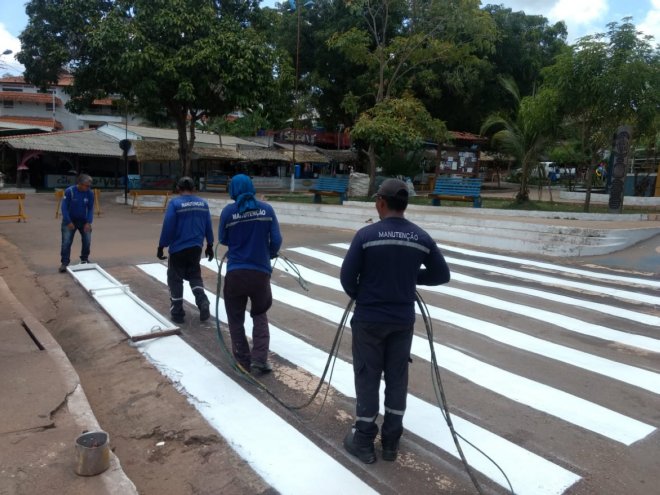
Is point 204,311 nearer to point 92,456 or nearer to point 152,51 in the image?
point 92,456

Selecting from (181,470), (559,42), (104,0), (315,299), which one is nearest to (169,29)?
(104,0)

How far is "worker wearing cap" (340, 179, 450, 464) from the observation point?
328cm

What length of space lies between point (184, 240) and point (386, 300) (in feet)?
11.1

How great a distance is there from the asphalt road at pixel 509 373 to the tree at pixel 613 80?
5641 mm

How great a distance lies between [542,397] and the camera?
179 inches

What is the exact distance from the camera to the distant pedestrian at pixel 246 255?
459cm

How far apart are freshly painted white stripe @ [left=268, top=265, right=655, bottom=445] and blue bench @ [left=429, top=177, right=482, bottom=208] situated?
39.6 feet

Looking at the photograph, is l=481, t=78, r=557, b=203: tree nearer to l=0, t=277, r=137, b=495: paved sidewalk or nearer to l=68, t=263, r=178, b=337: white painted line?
l=68, t=263, r=178, b=337: white painted line

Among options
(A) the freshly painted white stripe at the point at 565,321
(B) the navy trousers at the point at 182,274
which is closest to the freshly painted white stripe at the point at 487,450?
(B) the navy trousers at the point at 182,274

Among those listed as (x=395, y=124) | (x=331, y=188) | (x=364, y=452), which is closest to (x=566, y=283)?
(x=364, y=452)

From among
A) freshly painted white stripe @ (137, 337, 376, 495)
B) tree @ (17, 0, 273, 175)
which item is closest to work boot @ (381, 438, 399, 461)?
freshly painted white stripe @ (137, 337, 376, 495)

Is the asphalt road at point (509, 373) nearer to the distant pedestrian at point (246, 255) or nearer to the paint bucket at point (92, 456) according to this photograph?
the distant pedestrian at point (246, 255)

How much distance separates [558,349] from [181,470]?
14.0 ft

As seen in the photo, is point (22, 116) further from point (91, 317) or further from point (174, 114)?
point (91, 317)
